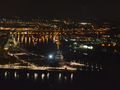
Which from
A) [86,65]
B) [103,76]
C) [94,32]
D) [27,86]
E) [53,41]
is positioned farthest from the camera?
[94,32]

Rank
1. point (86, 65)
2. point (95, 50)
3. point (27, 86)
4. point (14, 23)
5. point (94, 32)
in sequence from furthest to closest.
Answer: point (14, 23) < point (94, 32) < point (95, 50) < point (86, 65) < point (27, 86)

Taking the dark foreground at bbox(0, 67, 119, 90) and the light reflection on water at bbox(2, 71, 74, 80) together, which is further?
the light reflection on water at bbox(2, 71, 74, 80)

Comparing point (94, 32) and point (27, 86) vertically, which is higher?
point (94, 32)

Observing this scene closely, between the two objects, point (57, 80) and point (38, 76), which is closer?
point (57, 80)

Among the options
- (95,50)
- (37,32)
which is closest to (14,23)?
Result: (37,32)

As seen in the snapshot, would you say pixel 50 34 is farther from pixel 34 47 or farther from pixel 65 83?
pixel 65 83

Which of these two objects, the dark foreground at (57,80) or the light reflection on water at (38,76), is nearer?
the dark foreground at (57,80)

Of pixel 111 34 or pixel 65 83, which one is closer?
pixel 65 83

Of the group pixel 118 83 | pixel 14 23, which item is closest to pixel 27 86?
pixel 118 83

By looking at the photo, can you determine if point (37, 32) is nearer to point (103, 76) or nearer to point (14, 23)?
point (14, 23)
